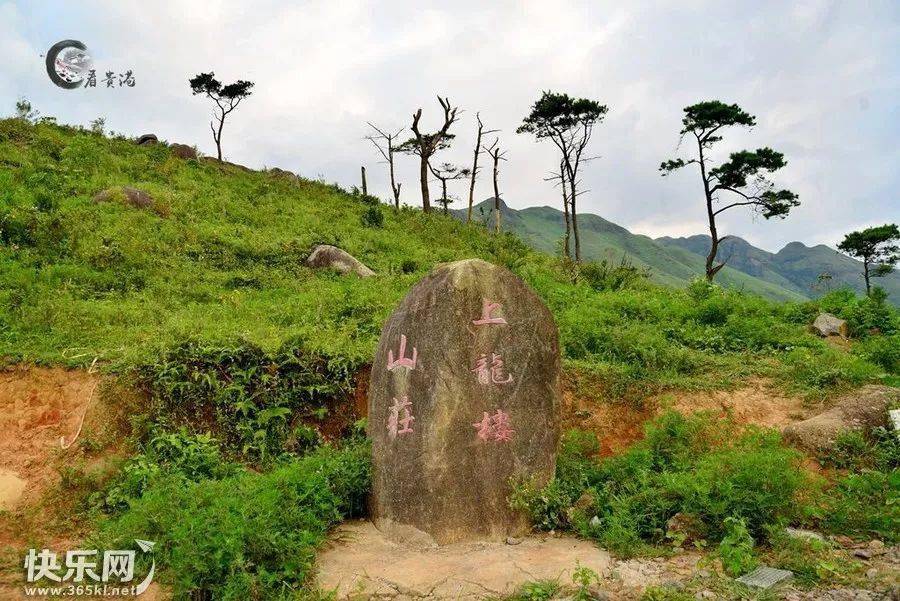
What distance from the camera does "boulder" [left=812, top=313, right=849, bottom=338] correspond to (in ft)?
33.5

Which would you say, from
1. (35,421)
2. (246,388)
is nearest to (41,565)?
(35,421)

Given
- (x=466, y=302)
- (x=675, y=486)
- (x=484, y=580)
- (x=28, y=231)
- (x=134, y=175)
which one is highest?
(x=134, y=175)

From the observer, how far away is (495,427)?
5.47m

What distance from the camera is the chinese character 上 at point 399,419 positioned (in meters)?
5.46

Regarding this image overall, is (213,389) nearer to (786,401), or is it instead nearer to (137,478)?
(137,478)

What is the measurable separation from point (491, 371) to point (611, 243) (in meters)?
93.8

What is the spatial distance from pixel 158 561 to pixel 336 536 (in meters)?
1.42

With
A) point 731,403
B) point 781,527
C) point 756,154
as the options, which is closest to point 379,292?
point 731,403

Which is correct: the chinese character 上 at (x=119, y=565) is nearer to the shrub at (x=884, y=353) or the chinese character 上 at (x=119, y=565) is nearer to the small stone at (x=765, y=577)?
the small stone at (x=765, y=577)

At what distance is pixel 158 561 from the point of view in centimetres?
447

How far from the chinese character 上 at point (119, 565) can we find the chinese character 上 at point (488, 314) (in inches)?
133

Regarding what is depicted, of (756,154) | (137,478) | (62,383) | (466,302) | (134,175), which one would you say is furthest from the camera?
(756,154)

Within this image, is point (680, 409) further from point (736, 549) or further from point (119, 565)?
point (119, 565)
